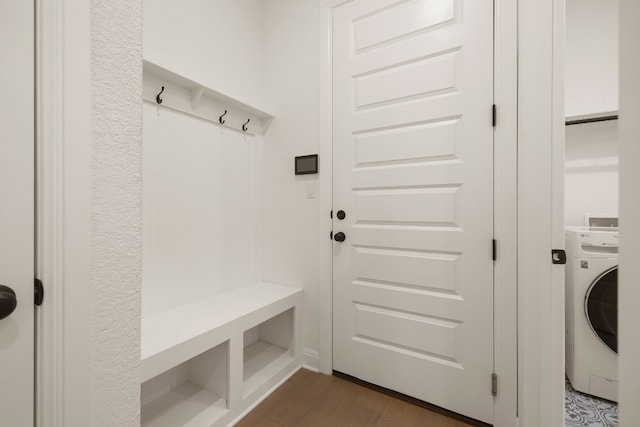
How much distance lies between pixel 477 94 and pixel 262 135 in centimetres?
147

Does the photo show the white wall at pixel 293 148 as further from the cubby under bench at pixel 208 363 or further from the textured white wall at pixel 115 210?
the textured white wall at pixel 115 210

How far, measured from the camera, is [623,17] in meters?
0.34

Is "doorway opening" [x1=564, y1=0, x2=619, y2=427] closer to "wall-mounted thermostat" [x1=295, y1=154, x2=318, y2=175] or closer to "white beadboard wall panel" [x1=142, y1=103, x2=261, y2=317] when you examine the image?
"wall-mounted thermostat" [x1=295, y1=154, x2=318, y2=175]

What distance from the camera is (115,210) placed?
0.64 metres

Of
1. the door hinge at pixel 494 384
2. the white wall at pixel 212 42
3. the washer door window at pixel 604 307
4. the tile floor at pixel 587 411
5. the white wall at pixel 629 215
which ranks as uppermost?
the white wall at pixel 212 42

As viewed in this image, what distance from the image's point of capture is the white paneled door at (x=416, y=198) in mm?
1384

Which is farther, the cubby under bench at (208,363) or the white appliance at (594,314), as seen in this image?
the white appliance at (594,314)

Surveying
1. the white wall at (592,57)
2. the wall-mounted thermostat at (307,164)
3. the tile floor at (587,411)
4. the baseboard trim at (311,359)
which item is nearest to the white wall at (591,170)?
the white wall at (592,57)

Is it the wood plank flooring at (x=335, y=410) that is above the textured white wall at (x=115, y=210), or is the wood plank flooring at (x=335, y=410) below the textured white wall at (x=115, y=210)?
below

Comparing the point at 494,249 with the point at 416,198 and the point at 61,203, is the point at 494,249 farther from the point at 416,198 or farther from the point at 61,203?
the point at 61,203

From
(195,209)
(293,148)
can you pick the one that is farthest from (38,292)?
(293,148)

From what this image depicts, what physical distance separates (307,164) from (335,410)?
1.50 meters

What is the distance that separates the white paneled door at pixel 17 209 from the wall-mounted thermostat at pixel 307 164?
4.70 feet

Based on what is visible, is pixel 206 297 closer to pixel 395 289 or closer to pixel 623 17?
pixel 395 289
